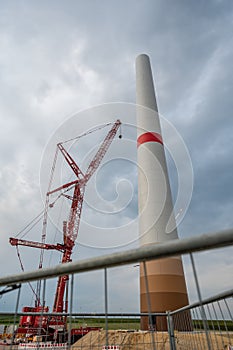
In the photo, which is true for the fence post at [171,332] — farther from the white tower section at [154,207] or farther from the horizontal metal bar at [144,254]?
the white tower section at [154,207]

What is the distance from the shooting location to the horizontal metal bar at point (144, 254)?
5.37 ft

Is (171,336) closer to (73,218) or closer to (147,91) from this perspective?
(147,91)

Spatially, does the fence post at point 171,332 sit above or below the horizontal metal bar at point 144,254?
below

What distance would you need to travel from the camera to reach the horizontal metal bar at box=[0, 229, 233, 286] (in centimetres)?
164

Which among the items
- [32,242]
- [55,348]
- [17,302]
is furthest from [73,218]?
[17,302]

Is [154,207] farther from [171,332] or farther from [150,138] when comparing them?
[171,332]

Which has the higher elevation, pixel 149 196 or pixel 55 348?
pixel 149 196

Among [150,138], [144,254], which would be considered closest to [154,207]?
[150,138]

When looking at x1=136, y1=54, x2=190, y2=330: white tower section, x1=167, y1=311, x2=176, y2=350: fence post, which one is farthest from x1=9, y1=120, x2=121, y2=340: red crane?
x1=167, y1=311, x2=176, y2=350: fence post

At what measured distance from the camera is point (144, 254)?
5.93ft

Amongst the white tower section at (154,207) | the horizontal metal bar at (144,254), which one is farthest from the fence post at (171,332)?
the white tower section at (154,207)

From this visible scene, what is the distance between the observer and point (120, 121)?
37.4 meters

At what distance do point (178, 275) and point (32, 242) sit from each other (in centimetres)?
2381

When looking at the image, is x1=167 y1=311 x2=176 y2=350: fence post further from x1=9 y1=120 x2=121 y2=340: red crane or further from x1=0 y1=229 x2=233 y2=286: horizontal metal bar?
x1=9 y1=120 x2=121 y2=340: red crane
